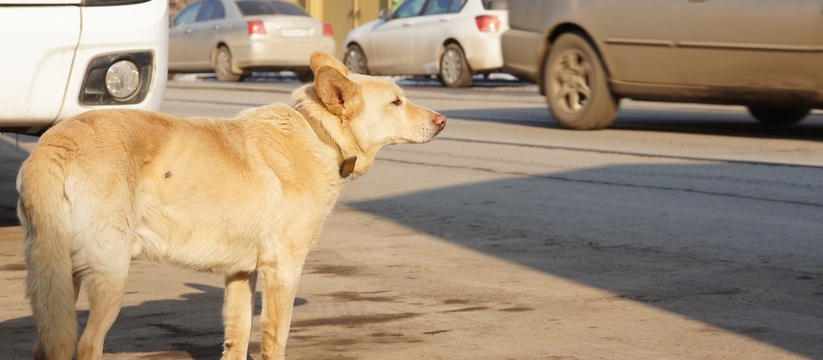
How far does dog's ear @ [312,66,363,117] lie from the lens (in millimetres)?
4688

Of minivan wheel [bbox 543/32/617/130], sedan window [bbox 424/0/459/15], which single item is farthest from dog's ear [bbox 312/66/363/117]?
sedan window [bbox 424/0/459/15]

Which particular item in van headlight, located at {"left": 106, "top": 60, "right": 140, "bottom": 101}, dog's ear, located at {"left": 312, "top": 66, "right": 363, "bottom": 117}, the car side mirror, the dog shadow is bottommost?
the car side mirror

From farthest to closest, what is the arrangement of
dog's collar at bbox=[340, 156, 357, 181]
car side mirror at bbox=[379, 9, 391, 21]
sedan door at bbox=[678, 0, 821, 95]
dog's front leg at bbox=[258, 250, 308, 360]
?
car side mirror at bbox=[379, 9, 391, 21]
sedan door at bbox=[678, 0, 821, 95]
dog's collar at bbox=[340, 156, 357, 181]
dog's front leg at bbox=[258, 250, 308, 360]

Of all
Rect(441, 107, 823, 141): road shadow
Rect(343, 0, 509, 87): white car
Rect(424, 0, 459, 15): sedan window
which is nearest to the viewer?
Rect(441, 107, 823, 141): road shadow

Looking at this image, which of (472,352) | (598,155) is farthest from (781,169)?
(472,352)

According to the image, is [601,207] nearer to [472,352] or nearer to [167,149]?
[472,352]

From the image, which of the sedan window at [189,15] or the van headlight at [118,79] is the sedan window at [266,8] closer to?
the sedan window at [189,15]

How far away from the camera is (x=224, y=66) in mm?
25578

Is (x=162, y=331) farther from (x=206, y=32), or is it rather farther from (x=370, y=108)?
(x=206, y=32)

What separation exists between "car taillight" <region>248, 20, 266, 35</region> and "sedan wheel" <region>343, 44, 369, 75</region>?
5.24 ft

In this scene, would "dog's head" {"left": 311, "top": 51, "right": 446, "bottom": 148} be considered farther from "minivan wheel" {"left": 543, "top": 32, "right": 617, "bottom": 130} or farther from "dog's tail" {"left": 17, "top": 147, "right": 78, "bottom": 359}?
"minivan wheel" {"left": 543, "top": 32, "right": 617, "bottom": 130}

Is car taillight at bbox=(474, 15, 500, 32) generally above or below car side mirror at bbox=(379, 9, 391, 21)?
above

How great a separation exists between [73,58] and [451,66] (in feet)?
49.8

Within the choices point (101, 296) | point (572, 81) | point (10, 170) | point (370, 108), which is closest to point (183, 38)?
point (572, 81)
